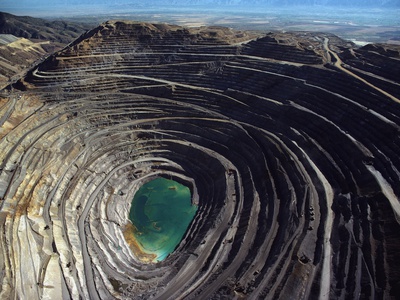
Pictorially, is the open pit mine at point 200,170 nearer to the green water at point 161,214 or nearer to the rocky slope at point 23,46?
the green water at point 161,214

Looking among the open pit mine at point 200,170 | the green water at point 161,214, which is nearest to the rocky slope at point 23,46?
the open pit mine at point 200,170

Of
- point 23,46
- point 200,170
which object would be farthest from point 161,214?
point 23,46

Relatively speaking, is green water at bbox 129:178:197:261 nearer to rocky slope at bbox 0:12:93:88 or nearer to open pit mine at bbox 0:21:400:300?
open pit mine at bbox 0:21:400:300

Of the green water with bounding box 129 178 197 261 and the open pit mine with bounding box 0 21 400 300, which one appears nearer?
the open pit mine with bounding box 0 21 400 300

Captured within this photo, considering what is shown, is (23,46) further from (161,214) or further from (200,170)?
(161,214)

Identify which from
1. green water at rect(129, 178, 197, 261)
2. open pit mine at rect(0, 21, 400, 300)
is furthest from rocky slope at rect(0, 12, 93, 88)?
green water at rect(129, 178, 197, 261)

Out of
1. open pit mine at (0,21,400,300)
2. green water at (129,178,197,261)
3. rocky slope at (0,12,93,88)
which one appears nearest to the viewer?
open pit mine at (0,21,400,300)

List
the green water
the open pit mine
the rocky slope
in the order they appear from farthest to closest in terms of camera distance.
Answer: the rocky slope < the green water < the open pit mine

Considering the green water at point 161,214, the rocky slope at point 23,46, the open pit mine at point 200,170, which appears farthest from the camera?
the rocky slope at point 23,46
